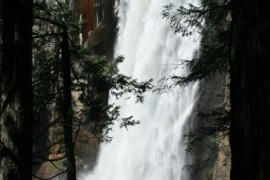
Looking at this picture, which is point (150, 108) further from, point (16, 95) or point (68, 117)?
point (16, 95)

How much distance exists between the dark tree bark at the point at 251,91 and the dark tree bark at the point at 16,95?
2909 mm

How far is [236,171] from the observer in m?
1.88

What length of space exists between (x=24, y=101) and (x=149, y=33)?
22.7m

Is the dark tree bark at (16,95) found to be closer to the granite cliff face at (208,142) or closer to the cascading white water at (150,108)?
the granite cliff face at (208,142)

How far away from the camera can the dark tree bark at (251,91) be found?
5.58 feet

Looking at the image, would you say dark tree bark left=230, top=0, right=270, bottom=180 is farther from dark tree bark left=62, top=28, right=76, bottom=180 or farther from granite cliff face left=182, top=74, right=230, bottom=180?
granite cliff face left=182, top=74, right=230, bottom=180

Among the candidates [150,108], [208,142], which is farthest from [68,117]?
[150,108]

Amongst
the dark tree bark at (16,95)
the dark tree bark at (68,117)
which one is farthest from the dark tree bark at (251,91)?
the dark tree bark at (68,117)

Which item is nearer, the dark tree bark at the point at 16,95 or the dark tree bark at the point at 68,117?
the dark tree bark at the point at 16,95

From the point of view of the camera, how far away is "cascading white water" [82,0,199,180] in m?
19.8

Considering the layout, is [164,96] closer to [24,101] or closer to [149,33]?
[149,33]

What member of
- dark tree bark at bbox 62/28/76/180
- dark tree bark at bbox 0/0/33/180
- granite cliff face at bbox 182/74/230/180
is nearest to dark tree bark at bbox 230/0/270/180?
dark tree bark at bbox 0/0/33/180

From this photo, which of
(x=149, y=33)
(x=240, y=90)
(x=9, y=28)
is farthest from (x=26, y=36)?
(x=149, y=33)

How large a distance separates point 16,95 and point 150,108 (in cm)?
1904
